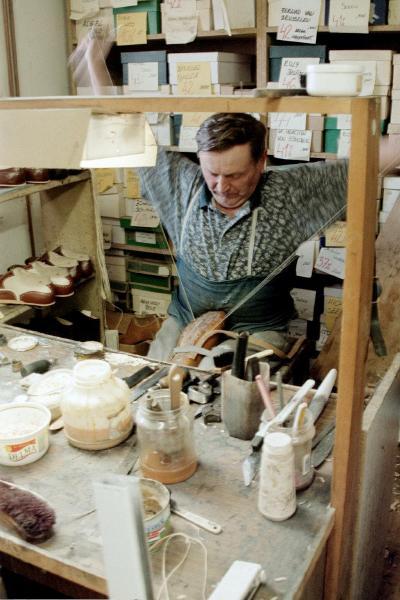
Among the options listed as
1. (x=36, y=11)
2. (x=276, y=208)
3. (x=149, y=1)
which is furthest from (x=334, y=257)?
(x=36, y=11)

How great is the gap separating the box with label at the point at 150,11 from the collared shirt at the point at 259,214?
909mm

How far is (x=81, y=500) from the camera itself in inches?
44.9

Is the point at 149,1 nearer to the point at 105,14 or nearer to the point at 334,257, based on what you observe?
the point at 105,14

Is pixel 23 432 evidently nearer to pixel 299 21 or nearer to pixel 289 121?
pixel 289 121

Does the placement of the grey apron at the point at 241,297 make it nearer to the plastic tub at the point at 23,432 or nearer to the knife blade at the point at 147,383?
the knife blade at the point at 147,383

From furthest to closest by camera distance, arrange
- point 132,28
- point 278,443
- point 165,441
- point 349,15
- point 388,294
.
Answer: point 132,28, point 349,15, point 388,294, point 165,441, point 278,443

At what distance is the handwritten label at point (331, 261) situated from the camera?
111 inches

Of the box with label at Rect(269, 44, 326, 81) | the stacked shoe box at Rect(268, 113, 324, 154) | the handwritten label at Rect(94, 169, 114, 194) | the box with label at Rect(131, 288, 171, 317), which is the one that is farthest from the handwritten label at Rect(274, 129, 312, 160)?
the box with label at Rect(131, 288, 171, 317)

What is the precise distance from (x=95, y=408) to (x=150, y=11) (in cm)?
229

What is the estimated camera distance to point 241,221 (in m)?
2.23

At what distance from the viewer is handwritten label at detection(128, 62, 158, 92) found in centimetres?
295

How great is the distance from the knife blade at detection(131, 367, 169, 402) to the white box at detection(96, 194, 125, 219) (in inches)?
72.0

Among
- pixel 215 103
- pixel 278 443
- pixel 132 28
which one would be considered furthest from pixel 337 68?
pixel 132 28

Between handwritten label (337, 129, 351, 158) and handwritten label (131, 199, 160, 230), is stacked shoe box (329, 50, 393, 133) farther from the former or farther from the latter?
handwritten label (131, 199, 160, 230)
